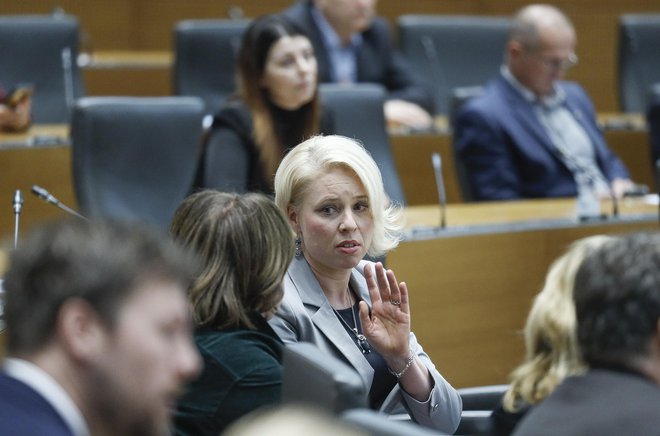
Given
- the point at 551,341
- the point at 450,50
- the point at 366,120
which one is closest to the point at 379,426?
the point at 551,341

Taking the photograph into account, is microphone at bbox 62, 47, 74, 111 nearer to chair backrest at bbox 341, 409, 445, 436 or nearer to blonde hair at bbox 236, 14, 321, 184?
blonde hair at bbox 236, 14, 321, 184

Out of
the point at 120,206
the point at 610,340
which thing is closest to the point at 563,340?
the point at 610,340

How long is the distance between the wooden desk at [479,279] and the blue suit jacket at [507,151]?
56 centimetres

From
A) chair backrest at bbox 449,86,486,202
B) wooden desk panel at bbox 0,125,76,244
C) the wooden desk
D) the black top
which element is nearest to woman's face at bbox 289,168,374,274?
the wooden desk

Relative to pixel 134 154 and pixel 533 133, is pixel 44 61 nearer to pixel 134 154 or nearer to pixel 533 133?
pixel 134 154

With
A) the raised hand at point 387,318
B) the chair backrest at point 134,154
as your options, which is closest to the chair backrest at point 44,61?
the chair backrest at point 134,154

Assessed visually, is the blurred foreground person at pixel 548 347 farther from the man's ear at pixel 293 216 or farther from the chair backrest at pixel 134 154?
the chair backrest at pixel 134 154

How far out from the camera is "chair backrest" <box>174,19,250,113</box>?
5340mm

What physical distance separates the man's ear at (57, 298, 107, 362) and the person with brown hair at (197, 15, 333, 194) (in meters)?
2.30

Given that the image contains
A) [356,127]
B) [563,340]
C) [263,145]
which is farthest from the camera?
[356,127]

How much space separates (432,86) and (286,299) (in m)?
3.74

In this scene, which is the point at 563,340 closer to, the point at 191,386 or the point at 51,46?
the point at 191,386

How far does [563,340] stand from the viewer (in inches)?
68.2

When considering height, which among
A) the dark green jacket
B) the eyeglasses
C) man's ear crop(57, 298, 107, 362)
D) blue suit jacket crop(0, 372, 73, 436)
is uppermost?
man's ear crop(57, 298, 107, 362)
